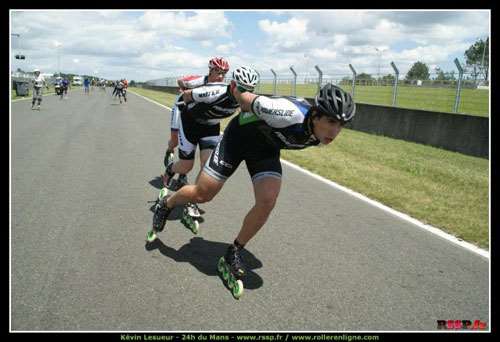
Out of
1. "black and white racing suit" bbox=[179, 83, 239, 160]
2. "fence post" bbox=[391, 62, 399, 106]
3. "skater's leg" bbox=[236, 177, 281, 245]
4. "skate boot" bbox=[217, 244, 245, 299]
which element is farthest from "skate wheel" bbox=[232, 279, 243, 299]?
"fence post" bbox=[391, 62, 399, 106]

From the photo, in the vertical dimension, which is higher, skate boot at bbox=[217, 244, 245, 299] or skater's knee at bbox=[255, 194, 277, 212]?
skater's knee at bbox=[255, 194, 277, 212]

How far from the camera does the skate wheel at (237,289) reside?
3.57 m

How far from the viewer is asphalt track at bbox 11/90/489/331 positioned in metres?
3.24

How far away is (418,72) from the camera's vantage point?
53.2 feet

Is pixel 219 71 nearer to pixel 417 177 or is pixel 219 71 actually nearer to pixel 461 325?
pixel 461 325

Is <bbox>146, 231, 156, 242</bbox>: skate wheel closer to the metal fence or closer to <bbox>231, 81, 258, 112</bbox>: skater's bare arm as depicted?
<bbox>231, 81, 258, 112</bbox>: skater's bare arm

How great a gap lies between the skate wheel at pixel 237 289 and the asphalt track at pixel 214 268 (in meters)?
0.06

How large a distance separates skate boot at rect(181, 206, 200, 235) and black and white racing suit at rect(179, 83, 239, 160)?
1.08 meters

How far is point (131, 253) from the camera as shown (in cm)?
437

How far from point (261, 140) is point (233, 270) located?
122cm

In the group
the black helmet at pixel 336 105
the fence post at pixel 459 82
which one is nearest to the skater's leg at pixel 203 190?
the black helmet at pixel 336 105

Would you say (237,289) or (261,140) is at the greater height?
(261,140)

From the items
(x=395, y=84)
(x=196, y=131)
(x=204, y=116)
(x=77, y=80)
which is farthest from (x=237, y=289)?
(x=77, y=80)
